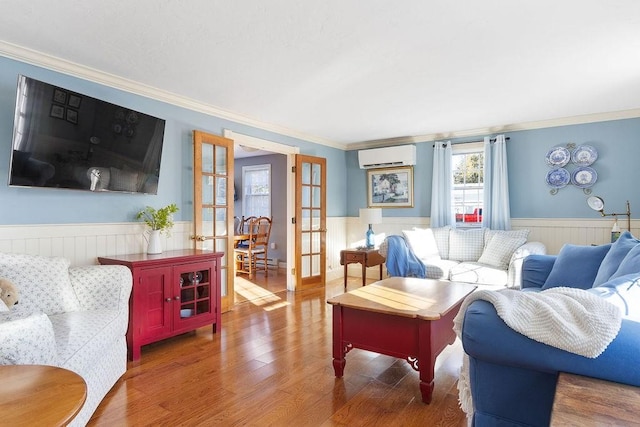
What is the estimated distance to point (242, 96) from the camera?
11.9 feet

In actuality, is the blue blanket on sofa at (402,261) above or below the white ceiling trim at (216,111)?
below

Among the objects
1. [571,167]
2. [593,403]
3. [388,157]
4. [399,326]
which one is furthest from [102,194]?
[571,167]

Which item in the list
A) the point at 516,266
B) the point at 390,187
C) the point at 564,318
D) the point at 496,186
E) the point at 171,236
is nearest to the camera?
the point at 564,318

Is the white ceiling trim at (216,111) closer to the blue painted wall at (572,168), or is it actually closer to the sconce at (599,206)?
the blue painted wall at (572,168)

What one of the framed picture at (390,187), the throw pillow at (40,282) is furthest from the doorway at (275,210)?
the throw pillow at (40,282)

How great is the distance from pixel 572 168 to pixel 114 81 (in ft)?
16.5

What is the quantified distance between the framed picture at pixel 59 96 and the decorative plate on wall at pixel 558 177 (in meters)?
5.08

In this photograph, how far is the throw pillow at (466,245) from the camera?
185 inches

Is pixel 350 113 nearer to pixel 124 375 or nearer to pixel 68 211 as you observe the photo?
pixel 68 211

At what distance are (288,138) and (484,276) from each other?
3.02 metres

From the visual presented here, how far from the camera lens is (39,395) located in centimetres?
98

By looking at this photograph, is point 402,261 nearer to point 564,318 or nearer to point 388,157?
point 388,157

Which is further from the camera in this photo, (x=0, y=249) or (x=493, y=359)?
(x=0, y=249)

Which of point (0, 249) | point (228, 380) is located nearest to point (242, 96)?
point (0, 249)
